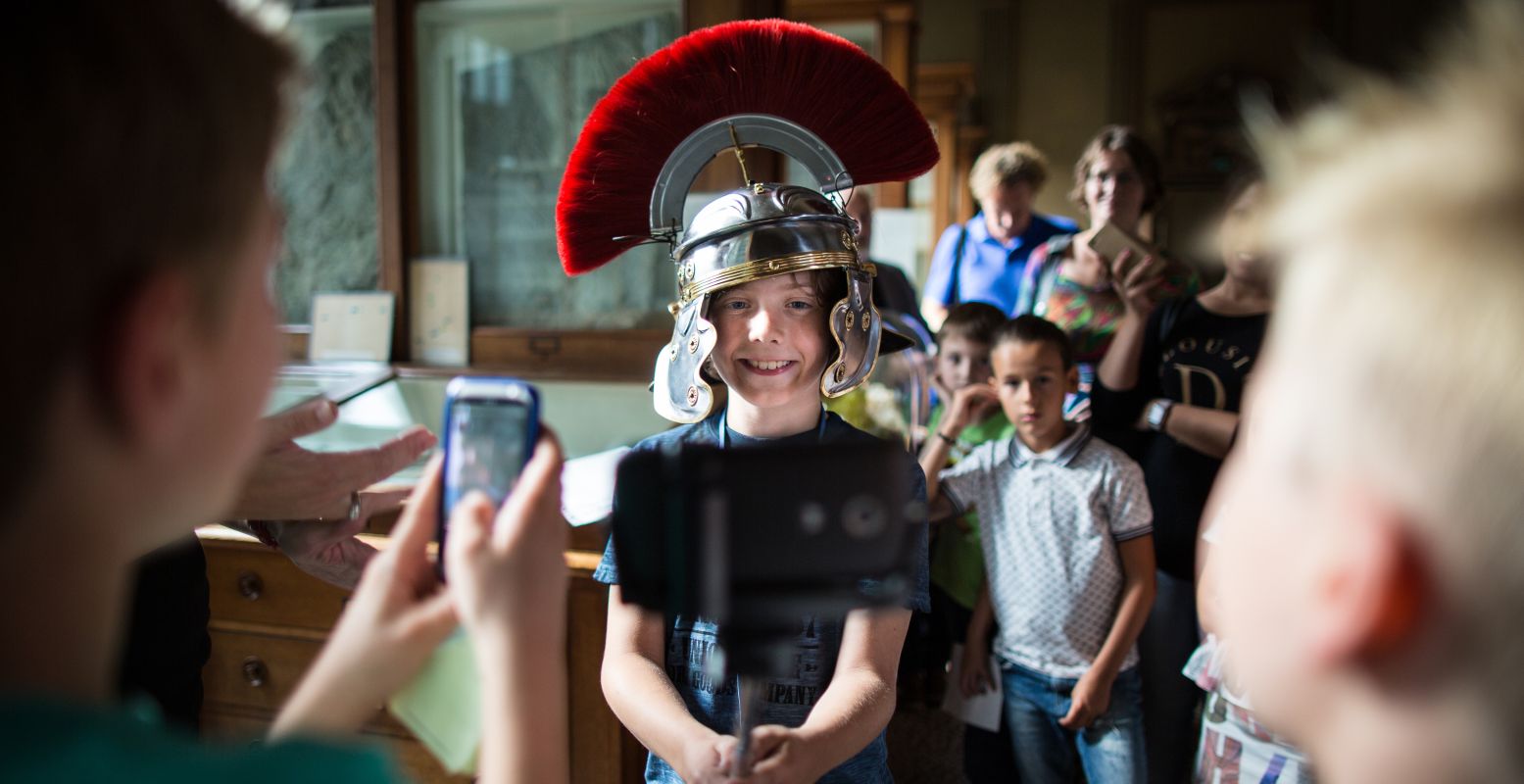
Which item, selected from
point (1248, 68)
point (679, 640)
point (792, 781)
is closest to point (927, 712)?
point (679, 640)

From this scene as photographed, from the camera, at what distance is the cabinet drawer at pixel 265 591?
175 cm

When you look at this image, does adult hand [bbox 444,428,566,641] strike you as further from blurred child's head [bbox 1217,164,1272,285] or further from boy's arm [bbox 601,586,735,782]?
blurred child's head [bbox 1217,164,1272,285]

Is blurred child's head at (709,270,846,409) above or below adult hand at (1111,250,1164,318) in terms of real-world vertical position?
below

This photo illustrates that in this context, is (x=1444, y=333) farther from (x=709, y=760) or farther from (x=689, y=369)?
(x=689, y=369)

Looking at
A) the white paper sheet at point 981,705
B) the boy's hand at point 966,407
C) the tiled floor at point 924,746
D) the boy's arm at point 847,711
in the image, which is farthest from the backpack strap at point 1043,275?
the boy's arm at point 847,711

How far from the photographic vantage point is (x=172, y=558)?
1113mm

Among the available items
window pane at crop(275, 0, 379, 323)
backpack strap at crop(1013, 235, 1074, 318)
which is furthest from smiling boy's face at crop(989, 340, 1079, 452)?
window pane at crop(275, 0, 379, 323)

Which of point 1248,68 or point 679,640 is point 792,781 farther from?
point 1248,68

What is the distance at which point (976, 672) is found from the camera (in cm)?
177

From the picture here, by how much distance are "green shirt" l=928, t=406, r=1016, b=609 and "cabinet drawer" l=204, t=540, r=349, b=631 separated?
3.64 ft

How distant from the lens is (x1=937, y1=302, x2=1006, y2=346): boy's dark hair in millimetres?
2053

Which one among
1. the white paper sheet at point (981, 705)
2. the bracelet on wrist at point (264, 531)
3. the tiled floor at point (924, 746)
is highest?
the bracelet on wrist at point (264, 531)

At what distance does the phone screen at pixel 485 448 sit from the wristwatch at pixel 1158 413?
56.3 inches

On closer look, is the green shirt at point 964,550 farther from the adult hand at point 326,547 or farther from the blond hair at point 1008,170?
the adult hand at point 326,547
